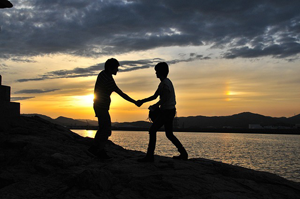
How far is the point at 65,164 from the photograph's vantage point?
208 inches

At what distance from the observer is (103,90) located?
20.4 ft

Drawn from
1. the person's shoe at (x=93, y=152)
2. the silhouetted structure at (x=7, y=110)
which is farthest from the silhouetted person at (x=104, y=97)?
the silhouetted structure at (x=7, y=110)

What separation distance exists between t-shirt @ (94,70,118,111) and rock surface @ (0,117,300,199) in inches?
49.1

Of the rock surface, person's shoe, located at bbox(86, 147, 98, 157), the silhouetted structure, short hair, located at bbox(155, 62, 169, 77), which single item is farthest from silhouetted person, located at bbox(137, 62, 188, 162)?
the silhouetted structure

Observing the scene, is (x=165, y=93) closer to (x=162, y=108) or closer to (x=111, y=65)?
(x=162, y=108)

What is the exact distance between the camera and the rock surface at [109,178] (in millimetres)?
4461

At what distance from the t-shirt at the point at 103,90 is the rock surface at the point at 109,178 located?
1247 mm

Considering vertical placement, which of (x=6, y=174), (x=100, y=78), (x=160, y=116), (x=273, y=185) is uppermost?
(x=100, y=78)

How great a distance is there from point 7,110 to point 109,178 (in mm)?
4343

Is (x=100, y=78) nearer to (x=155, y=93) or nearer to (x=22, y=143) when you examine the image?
(x=155, y=93)

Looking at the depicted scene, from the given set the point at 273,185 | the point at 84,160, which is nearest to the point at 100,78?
the point at 84,160

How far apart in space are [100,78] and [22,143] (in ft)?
7.37

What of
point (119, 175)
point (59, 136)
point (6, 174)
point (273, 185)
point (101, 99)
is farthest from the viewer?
point (59, 136)

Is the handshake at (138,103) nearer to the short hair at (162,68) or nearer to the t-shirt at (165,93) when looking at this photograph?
the t-shirt at (165,93)
